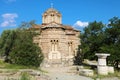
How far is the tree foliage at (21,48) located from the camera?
34844 millimetres

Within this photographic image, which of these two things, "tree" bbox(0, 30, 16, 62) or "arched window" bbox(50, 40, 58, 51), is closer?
"tree" bbox(0, 30, 16, 62)

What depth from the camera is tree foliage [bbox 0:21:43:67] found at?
34.8 metres

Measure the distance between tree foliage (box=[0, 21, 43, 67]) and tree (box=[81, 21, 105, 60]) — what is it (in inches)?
297

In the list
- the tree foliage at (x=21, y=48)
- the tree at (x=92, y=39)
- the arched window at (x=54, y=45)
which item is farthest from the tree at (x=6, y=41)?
the tree at (x=92, y=39)

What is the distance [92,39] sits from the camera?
38656mm

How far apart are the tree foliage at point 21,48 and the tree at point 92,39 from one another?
297 inches

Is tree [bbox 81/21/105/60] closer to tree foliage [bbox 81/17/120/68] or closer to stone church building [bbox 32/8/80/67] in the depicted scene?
tree foliage [bbox 81/17/120/68]

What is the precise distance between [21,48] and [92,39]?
11.1 meters

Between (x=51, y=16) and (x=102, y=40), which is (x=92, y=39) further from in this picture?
(x=51, y=16)

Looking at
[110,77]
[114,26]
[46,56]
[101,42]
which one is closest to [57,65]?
[46,56]

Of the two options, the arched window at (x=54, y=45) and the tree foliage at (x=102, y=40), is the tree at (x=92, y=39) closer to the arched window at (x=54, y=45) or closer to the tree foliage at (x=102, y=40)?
the tree foliage at (x=102, y=40)

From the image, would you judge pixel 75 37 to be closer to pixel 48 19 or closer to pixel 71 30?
pixel 71 30

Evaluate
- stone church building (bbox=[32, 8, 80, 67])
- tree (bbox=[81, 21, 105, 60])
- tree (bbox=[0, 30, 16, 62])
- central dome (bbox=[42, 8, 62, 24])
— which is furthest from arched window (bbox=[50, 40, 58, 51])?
tree (bbox=[0, 30, 16, 62])

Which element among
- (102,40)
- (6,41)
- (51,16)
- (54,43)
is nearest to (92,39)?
(102,40)
